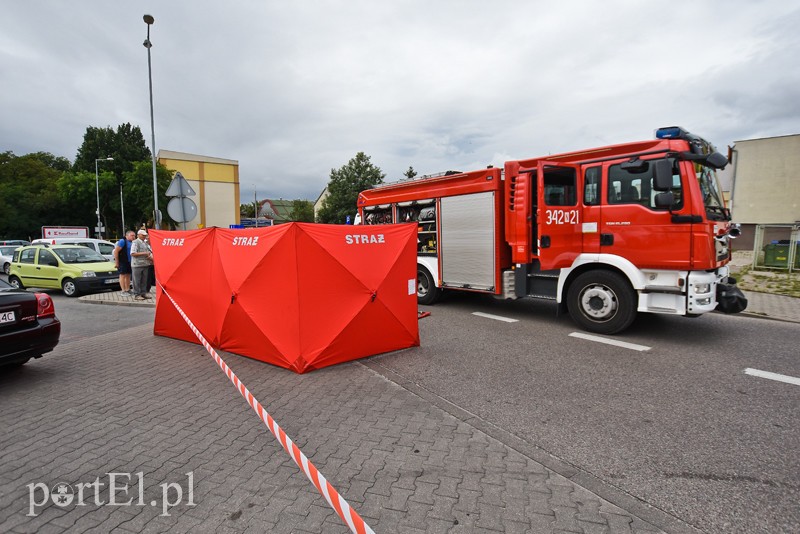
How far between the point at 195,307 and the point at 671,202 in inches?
271

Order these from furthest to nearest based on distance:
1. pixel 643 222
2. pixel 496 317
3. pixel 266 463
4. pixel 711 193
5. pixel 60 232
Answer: pixel 60 232 → pixel 496 317 → pixel 711 193 → pixel 643 222 → pixel 266 463

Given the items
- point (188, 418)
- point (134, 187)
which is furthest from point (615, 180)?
point (134, 187)

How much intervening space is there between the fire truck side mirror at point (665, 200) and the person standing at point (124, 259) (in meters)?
11.7

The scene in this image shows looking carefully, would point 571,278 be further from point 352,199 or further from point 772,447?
point 352,199

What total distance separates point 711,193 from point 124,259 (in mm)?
13081

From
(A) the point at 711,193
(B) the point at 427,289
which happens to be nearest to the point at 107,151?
(B) the point at 427,289

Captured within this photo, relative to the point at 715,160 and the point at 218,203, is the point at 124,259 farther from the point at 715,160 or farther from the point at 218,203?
the point at 218,203

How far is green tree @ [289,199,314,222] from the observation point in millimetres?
64519

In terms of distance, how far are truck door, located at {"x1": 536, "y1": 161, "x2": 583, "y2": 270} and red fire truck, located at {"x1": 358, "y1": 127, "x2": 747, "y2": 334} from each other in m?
0.02

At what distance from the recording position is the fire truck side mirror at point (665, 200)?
568 centimetres

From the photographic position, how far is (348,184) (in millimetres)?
51688

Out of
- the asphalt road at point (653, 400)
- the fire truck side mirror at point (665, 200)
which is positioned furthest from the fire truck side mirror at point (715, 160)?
the asphalt road at point (653, 400)

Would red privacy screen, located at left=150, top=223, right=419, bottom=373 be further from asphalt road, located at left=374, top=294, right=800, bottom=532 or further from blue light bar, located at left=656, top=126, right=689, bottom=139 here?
blue light bar, located at left=656, top=126, right=689, bottom=139

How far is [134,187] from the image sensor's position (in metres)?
39.9
